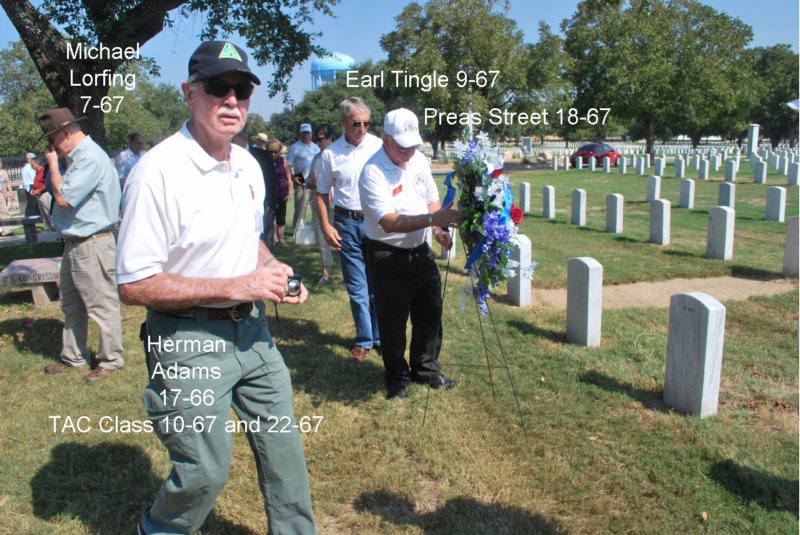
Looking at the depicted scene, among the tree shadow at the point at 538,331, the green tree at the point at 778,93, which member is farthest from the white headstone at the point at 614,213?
the green tree at the point at 778,93

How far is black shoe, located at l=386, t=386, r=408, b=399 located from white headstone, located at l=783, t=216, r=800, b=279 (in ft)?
21.7

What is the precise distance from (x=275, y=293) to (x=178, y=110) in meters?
78.3

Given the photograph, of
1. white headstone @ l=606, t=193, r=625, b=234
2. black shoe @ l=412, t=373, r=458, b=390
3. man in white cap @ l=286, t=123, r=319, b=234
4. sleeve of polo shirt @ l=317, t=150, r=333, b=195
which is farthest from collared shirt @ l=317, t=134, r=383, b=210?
white headstone @ l=606, t=193, r=625, b=234

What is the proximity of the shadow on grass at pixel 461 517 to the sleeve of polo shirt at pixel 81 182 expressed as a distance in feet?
11.4

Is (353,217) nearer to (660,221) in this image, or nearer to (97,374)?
(97,374)

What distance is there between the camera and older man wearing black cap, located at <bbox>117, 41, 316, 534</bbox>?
2.48m

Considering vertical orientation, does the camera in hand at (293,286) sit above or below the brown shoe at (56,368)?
above

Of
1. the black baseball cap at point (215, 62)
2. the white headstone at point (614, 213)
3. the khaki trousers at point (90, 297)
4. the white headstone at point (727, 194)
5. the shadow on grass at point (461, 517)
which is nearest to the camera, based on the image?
the black baseball cap at point (215, 62)

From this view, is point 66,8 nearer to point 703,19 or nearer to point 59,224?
point 59,224

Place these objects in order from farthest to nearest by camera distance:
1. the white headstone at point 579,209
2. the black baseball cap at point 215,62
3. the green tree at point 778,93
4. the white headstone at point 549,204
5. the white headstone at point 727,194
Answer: the green tree at point 778,93, the white headstone at point 549,204, the white headstone at point 727,194, the white headstone at point 579,209, the black baseball cap at point 215,62

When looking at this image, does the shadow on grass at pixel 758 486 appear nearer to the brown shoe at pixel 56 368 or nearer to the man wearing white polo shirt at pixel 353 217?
the man wearing white polo shirt at pixel 353 217

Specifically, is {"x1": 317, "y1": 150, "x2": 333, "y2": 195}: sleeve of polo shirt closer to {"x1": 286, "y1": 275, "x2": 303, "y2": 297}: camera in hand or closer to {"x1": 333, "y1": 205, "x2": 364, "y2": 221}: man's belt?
{"x1": 333, "y1": 205, "x2": 364, "y2": 221}: man's belt

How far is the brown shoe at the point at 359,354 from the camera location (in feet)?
19.3

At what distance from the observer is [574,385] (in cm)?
513
